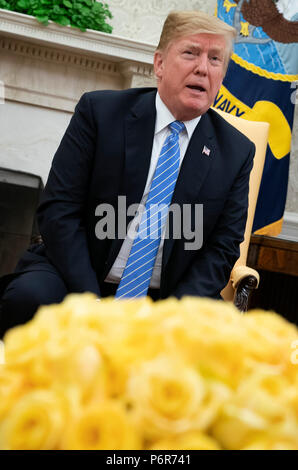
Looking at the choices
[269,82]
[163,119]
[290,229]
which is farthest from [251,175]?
[290,229]

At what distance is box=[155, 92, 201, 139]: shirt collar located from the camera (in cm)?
189

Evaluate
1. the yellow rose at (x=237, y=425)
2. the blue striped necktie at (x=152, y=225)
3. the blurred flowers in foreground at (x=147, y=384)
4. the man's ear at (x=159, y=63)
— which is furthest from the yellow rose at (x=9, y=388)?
the man's ear at (x=159, y=63)

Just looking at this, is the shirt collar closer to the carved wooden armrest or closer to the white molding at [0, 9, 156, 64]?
the carved wooden armrest

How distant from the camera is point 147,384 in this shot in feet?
1.48

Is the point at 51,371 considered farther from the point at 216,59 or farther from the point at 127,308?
the point at 216,59

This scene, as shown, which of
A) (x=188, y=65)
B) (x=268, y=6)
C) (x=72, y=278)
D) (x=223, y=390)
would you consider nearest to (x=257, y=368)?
(x=223, y=390)

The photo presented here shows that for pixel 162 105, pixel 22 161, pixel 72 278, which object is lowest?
pixel 22 161

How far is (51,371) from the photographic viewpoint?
48cm

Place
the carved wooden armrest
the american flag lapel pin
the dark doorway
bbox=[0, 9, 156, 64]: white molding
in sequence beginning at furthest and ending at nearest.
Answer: the dark doorway < bbox=[0, 9, 156, 64]: white molding < the carved wooden armrest < the american flag lapel pin

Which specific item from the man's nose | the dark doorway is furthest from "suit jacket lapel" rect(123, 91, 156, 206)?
the dark doorway

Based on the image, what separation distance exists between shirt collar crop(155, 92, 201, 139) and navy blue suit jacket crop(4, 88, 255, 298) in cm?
2

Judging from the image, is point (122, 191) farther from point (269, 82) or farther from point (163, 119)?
point (269, 82)

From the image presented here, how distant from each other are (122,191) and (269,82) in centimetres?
204

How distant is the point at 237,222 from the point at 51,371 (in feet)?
5.05
